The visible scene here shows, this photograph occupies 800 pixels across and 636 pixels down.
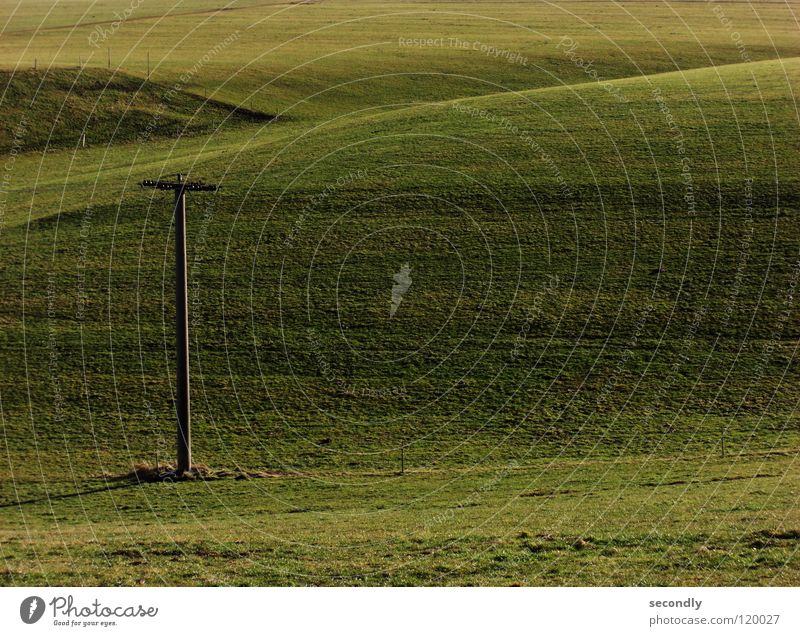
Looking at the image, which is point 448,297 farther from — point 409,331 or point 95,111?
point 95,111

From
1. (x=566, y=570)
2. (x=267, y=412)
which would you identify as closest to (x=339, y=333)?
(x=267, y=412)

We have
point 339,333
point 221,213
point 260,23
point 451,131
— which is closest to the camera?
point 339,333

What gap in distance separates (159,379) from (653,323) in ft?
69.5

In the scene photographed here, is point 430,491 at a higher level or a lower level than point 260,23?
lower

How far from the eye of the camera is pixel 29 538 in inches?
1057

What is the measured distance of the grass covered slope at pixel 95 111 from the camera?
260 feet

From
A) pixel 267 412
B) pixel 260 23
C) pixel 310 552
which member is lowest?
pixel 267 412

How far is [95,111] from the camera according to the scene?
8169 cm

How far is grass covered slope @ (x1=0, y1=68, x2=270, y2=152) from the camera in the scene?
260 ft

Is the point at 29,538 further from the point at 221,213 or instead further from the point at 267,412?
the point at 221,213

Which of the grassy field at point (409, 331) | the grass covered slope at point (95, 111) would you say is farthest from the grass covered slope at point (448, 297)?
the grass covered slope at point (95, 111)

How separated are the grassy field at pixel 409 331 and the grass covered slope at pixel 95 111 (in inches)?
11.6

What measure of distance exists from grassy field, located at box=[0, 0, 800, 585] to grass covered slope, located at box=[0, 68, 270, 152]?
29 cm

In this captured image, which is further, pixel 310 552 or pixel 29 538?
pixel 29 538
